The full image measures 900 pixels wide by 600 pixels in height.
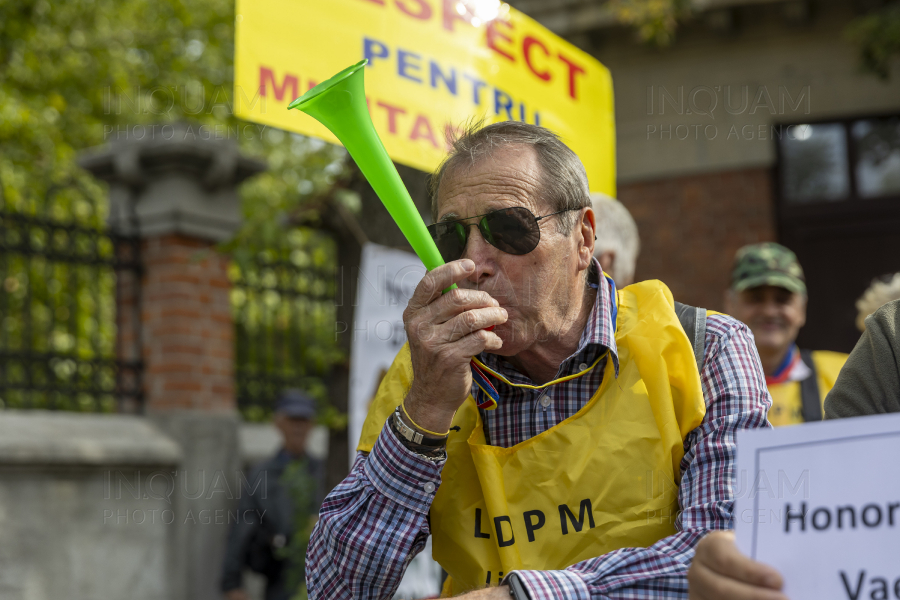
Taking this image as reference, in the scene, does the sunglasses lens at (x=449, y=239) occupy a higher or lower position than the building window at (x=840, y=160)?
lower

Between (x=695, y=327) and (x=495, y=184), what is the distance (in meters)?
0.49

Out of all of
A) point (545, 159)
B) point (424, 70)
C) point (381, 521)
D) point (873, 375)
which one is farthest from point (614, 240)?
point (381, 521)

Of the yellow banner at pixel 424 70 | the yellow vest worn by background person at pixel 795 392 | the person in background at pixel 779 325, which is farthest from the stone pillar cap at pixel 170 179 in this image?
the yellow vest worn by background person at pixel 795 392

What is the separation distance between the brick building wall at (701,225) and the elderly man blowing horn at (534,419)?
5449mm

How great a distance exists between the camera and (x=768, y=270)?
12.5 feet

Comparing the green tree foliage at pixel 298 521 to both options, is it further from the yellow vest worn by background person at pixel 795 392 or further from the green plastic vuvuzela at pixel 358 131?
the green plastic vuvuzela at pixel 358 131

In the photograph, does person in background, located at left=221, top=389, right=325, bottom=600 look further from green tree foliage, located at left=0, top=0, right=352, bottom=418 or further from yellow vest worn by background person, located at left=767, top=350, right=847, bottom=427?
green tree foliage, located at left=0, top=0, right=352, bottom=418

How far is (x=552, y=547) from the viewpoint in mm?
1667

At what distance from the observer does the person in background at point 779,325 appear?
360cm

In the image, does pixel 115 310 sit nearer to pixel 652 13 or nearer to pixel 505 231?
pixel 652 13

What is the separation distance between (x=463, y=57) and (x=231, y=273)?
3936mm

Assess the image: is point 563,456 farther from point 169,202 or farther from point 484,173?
point 169,202

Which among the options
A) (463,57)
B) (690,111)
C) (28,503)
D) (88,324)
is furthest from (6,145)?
(463,57)

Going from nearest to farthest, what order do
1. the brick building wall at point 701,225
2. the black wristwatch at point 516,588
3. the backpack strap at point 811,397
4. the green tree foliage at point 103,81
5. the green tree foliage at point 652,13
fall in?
the black wristwatch at point 516,588 < the backpack strap at point 811,397 < the green tree foliage at point 652,13 < the brick building wall at point 701,225 < the green tree foliage at point 103,81
